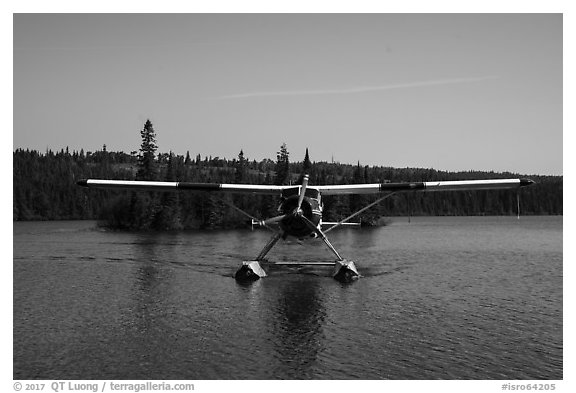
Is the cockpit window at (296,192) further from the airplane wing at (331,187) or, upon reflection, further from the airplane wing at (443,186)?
the airplane wing at (443,186)

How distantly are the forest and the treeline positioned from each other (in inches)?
4.3

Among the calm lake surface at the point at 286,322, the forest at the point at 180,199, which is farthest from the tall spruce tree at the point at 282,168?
the calm lake surface at the point at 286,322

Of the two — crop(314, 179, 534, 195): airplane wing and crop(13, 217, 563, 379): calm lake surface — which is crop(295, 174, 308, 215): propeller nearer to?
crop(314, 179, 534, 195): airplane wing

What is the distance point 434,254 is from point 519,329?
1772 centimetres

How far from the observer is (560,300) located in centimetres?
1581

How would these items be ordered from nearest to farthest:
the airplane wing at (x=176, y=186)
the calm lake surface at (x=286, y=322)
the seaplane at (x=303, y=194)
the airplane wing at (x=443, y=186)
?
the calm lake surface at (x=286, y=322), the seaplane at (x=303, y=194), the airplane wing at (x=443, y=186), the airplane wing at (x=176, y=186)

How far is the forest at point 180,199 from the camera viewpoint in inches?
2168

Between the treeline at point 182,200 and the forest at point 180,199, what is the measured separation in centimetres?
11

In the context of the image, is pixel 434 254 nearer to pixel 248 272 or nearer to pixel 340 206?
pixel 248 272

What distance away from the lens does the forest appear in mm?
55062

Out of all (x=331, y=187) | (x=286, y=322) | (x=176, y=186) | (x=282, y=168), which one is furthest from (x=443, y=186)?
(x=282, y=168)

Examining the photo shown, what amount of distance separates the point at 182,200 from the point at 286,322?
48.8 metres

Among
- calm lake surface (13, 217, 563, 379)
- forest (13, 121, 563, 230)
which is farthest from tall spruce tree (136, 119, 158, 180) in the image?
calm lake surface (13, 217, 563, 379)

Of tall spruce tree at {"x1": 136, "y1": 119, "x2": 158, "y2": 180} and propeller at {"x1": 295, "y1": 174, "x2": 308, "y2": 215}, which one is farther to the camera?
tall spruce tree at {"x1": 136, "y1": 119, "x2": 158, "y2": 180}
